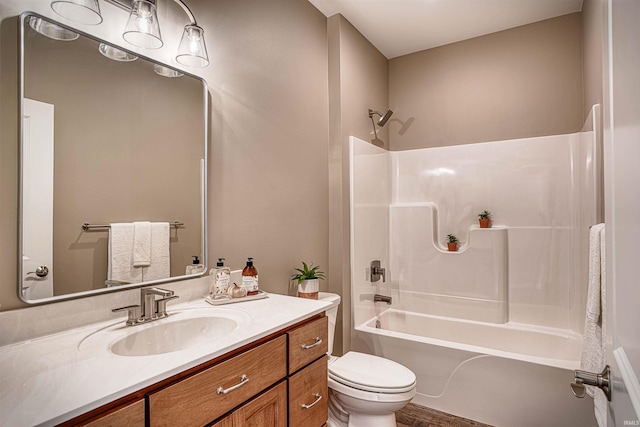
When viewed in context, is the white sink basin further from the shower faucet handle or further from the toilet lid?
the shower faucet handle

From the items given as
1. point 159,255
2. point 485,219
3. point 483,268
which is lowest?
point 483,268

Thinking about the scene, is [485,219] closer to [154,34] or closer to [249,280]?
[249,280]

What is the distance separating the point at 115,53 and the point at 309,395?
148 centimetres

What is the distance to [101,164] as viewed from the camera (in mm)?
1289

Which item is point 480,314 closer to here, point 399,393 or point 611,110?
point 399,393

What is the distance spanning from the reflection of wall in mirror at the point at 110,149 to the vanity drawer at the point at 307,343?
0.58m

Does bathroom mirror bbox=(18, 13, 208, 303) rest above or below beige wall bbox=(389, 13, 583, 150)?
below

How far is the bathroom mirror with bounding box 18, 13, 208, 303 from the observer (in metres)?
1.12

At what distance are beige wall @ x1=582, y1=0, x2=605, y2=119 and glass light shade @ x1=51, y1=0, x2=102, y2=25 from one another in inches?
86.7

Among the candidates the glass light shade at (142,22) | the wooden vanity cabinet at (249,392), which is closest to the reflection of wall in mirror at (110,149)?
the glass light shade at (142,22)

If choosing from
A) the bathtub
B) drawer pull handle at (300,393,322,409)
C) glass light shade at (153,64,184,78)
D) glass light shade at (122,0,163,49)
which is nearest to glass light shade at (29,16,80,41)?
glass light shade at (122,0,163,49)

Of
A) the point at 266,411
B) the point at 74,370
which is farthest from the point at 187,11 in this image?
the point at 266,411

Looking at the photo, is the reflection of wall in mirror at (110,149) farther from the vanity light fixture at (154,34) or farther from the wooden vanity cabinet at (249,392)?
the wooden vanity cabinet at (249,392)

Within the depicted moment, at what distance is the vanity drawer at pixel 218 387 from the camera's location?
891 millimetres
